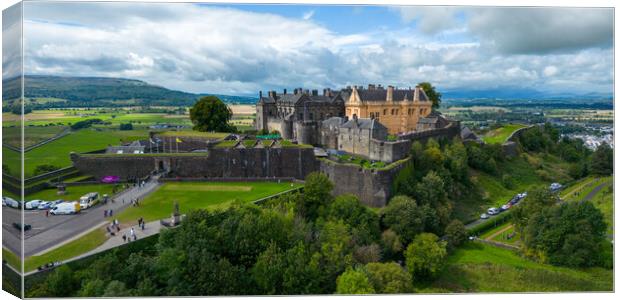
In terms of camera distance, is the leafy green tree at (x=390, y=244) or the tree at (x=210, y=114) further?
the tree at (x=210, y=114)

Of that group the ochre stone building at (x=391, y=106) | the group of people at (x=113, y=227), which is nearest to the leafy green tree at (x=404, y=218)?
the group of people at (x=113, y=227)

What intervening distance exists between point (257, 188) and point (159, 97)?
133ft

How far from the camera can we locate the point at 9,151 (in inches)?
603

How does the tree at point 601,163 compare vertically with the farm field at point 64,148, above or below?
below

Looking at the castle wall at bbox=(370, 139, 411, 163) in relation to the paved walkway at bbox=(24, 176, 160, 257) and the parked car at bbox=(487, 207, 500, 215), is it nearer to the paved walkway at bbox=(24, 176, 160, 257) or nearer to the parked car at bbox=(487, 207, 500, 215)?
the parked car at bbox=(487, 207, 500, 215)

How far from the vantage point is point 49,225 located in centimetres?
1731

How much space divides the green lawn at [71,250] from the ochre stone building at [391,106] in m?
22.7

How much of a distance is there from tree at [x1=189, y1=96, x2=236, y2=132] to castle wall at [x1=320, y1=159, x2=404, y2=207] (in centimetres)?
1363

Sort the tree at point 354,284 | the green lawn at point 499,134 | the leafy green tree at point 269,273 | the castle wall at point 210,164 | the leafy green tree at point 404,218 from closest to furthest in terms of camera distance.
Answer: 1. the tree at point 354,284
2. the leafy green tree at point 269,273
3. the leafy green tree at point 404,218
4. the castle wall at point 210,164
5. the green lawn at point 499,134

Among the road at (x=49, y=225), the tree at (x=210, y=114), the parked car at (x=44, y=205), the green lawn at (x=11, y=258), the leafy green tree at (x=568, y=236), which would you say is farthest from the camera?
the tree at (x=210, y=114)

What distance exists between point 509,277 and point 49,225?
17922 millimetres

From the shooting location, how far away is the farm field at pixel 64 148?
15328 millimetres

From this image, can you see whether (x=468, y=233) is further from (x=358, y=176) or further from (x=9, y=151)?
(x=9, y=151)

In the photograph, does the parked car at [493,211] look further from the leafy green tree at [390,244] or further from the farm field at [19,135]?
the farm field at [19,135]
